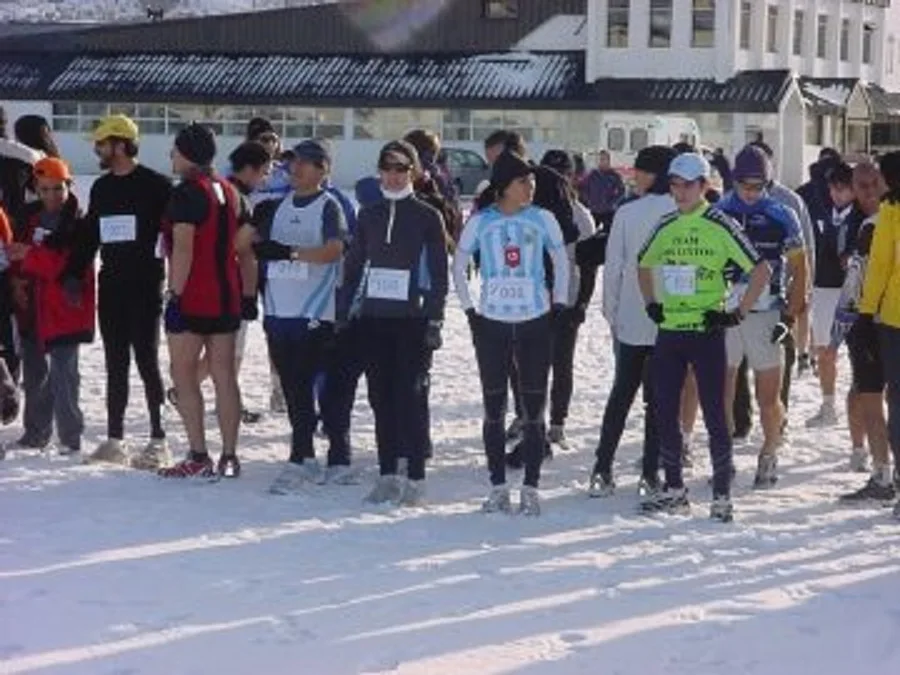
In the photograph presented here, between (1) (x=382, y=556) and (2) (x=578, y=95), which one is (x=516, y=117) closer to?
(2) (x=578, y=95)

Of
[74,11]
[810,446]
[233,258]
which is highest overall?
[74,11]

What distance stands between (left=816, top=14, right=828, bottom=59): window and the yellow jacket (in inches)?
1868

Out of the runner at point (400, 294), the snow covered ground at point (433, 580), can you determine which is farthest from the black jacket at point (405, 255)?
the snow covered ground at point (433, 580)

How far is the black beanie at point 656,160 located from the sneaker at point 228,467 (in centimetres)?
269

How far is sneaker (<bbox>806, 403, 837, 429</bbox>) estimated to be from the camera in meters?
10.8

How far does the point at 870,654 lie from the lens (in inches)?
224

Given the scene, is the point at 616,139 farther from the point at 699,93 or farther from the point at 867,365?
the point at 867,365

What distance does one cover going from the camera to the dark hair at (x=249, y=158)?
959cm

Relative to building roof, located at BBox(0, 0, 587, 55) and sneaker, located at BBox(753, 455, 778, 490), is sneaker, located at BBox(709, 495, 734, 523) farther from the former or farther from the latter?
building roof, located at BBox(0, 0, 587, 55)

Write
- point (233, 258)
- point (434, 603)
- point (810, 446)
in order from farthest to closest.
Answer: point (810, 446)
point (233, 258)
point (434, 603)

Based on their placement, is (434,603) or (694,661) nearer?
(694,661)

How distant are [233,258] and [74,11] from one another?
375 feet

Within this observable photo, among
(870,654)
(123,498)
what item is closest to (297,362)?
(123,498)

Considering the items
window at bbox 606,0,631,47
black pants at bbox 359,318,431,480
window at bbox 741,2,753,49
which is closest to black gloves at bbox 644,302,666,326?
black pants at bbox 359,318,431,480
